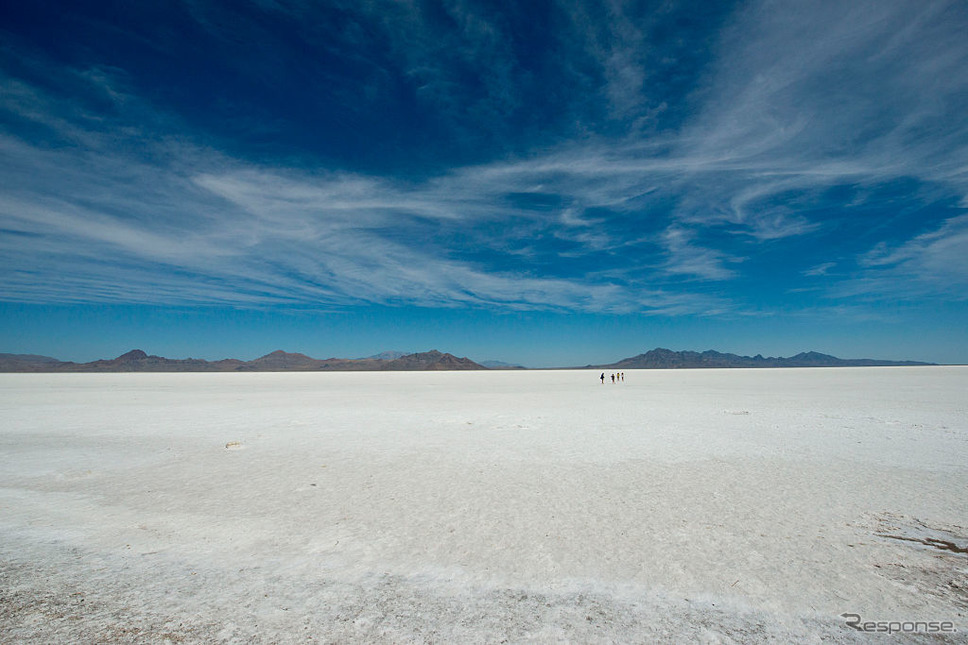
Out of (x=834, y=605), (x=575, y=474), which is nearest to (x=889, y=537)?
(x=834, y=605)

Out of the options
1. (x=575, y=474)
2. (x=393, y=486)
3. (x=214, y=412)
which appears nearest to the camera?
(x=393, y=486)

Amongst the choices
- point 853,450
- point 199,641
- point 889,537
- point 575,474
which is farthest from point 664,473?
point 199,641

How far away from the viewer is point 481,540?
4.85m

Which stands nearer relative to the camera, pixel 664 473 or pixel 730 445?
pixel 664 473

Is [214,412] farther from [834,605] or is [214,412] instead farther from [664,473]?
[834,605]

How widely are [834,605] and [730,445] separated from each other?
6.82m

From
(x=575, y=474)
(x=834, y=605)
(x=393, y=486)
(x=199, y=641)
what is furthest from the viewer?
(x=575, y=474)

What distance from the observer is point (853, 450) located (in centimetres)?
921

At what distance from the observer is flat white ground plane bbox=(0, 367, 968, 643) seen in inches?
133

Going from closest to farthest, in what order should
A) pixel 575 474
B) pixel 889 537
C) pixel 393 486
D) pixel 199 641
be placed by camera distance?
1. pixel 199 641
2. pixel 889 537
3. pixel 393 486
4. pixel 575 474

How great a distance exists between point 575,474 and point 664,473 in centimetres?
143

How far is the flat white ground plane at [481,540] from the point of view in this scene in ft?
11.1

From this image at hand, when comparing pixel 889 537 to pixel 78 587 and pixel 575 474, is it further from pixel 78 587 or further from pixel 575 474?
pixel 78 587

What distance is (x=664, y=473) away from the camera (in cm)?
752
